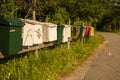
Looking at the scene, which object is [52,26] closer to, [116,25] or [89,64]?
[89,64]

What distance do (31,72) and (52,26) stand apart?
126 inches

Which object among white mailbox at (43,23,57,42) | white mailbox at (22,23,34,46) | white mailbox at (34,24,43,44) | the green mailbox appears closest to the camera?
the green mailbox

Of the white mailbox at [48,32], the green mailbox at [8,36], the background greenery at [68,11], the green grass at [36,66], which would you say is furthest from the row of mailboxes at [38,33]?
the background greenery at [68,11]

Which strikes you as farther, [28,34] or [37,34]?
[37,34]

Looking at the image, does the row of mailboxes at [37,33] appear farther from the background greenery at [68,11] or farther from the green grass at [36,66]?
the background greenery at [68,11]

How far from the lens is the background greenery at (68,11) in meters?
15.7

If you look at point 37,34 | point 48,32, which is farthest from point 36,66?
point 48,32

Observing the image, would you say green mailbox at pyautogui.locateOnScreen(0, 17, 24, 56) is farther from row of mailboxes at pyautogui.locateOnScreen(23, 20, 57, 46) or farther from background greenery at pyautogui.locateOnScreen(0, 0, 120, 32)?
background greenery at pyautogui.locateOnScreen(0, 0, 120, 32)

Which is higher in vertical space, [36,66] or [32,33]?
[32,33]

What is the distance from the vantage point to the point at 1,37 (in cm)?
728

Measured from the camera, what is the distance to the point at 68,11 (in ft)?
125

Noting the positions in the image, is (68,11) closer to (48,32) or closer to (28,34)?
(48,32)

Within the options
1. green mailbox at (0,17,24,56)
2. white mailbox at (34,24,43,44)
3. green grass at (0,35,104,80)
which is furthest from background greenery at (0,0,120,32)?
green mailbox at (0,17,24,56)

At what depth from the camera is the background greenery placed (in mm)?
15695
